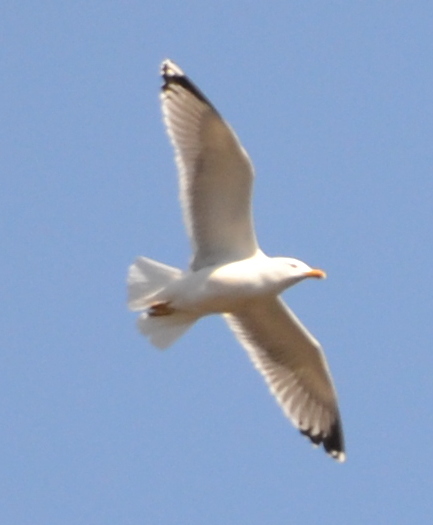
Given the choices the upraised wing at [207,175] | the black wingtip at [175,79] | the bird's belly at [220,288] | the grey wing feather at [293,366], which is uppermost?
the black wingtip at [175,79]

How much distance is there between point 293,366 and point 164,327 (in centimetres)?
123

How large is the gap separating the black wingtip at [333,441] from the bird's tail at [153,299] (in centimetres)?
157

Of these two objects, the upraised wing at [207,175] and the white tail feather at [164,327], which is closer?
the upraised wing at [207,175]

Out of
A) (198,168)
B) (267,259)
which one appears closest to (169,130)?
(198,168)

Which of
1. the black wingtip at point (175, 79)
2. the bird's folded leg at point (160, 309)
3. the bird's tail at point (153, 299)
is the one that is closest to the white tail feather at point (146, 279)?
the bird's tail at point (153, 299)

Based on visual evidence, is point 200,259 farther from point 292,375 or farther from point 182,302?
point 292,375

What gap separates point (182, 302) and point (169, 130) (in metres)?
1.12

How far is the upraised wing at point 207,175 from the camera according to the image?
38.0 feet

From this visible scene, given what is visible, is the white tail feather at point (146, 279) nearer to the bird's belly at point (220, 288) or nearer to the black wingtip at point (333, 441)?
the bird's belly at point (220, 288)

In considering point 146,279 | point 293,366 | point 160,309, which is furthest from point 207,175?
point 293,366

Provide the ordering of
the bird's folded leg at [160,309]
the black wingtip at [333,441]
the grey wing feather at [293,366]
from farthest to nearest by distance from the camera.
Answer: the black wingtip at [333,441]
the grey wing feather at [293,366]
the bird's folded leg at [160,309]

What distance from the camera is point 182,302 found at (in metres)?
11.6

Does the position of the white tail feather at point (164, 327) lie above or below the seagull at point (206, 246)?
below

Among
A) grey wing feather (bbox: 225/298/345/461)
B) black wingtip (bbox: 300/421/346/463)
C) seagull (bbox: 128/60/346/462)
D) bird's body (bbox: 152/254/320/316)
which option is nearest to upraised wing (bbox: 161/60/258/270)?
seagull (bbox: 128/60/346/462)
